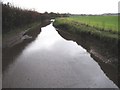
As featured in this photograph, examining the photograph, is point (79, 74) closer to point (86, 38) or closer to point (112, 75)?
point (112, 75)

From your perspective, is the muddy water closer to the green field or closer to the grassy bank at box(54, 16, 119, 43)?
the grassy bank at box(54, 16, 119, 43)

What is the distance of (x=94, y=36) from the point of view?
686 inches

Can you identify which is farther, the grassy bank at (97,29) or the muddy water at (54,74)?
Answer: the grassy bank at (97,29)

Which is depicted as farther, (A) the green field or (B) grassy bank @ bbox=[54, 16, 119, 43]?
(A) the green field

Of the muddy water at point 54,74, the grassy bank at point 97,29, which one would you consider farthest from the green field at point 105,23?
the muddy water at point 54,74

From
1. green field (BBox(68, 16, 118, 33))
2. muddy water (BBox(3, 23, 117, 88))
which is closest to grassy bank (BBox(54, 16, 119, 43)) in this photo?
green field (BBox(68, 16, 118, 33))

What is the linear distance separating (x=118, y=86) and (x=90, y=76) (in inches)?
55.2

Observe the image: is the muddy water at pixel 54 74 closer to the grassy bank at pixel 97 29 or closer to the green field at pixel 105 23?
the grassy bank at pixel 97 29

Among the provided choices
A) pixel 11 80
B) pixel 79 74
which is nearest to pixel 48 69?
pixel 79 74

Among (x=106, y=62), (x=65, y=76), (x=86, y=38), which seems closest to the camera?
(x=65, y=76)

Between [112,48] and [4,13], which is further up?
[4,13]

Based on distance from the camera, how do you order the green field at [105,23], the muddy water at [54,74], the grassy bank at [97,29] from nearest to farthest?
the muddy water at [54,74] < the grassy bank at [97,29] < the green field at [105,23]

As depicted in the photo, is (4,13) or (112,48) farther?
(4,13)

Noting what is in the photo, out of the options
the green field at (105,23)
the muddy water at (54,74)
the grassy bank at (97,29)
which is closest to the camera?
the muddy water at (54,74)
